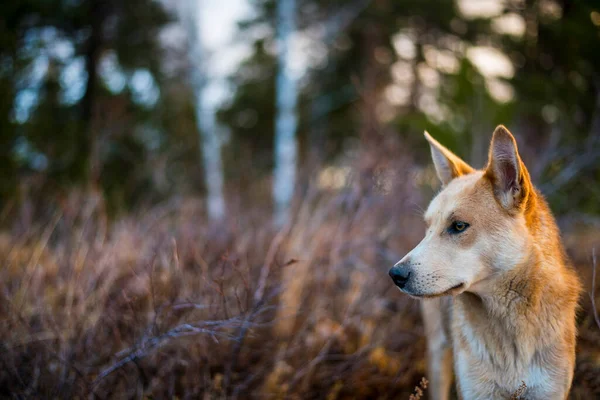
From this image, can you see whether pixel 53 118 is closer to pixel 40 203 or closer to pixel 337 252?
pixel 40 203

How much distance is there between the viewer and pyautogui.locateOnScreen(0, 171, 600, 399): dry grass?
3238mm

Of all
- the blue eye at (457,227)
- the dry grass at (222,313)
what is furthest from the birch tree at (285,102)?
the blue eye at (457,227)

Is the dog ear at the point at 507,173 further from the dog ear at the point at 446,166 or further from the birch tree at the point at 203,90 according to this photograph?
the birch tree at the point at 203,90

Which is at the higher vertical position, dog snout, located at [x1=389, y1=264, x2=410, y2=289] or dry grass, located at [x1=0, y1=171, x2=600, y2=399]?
dog snout, located at [x1=389, y1=264, x2=410, y2=289]

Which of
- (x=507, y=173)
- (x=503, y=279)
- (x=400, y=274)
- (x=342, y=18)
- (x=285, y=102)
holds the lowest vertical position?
(x=285, y=102)

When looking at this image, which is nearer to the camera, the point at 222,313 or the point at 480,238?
the point at 480,238

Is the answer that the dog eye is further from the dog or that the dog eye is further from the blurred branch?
the blurred branch

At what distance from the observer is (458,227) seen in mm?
2584

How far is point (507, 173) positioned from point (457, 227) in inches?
15.0

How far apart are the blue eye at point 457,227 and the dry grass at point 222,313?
2.96 ft

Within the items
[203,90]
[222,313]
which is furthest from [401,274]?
[203,90]

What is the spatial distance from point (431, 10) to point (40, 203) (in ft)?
39.1

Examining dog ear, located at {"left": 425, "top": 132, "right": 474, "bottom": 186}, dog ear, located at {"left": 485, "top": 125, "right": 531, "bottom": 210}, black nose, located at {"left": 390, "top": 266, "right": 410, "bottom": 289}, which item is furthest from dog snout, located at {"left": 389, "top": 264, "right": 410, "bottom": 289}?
dog ear, located at {"left": 425, "top": 132, "right": 474, "bottom": 186}

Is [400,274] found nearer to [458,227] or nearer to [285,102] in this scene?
[458,227]
